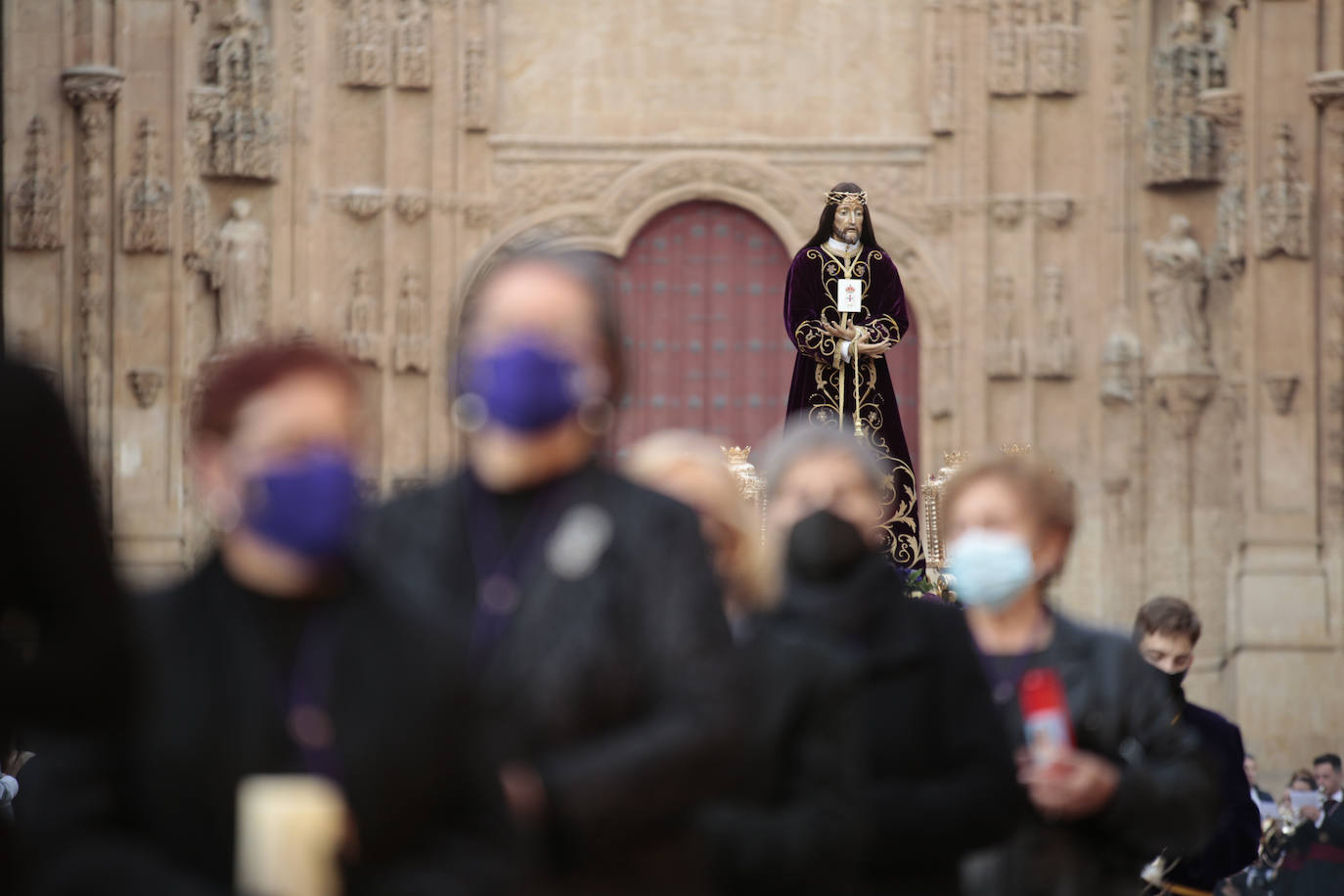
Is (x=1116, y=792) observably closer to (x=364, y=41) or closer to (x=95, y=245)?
(x=95, y=245)

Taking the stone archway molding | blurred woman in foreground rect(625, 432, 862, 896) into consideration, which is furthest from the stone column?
blurred woman in foreground rect(625, 432, 862, 896)

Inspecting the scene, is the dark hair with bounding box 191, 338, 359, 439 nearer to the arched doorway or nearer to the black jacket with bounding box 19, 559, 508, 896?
the black jacket with bounding box 19, 559, 508, 896

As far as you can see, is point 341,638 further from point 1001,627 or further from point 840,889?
point 1001,627

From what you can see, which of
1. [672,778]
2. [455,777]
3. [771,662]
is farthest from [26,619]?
[771,662]

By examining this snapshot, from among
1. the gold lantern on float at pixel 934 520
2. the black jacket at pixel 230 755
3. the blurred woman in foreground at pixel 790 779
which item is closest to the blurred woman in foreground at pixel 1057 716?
the blurred woman in foreground at pixel 790 779

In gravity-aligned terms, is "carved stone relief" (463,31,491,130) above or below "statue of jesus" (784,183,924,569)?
above

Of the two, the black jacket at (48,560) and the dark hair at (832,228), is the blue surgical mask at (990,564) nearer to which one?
the black jacket at (48,560)

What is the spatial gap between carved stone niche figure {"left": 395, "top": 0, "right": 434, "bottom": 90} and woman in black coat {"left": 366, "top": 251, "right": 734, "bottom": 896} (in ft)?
50.3

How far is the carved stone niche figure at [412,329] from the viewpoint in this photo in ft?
60.7

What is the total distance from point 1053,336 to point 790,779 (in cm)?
1454

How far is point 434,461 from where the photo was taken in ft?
61.3

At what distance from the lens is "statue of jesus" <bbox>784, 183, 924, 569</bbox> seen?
1066 cm

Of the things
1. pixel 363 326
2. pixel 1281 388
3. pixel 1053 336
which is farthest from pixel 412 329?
pixel 1281 388

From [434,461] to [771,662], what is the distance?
1461 centimetres
